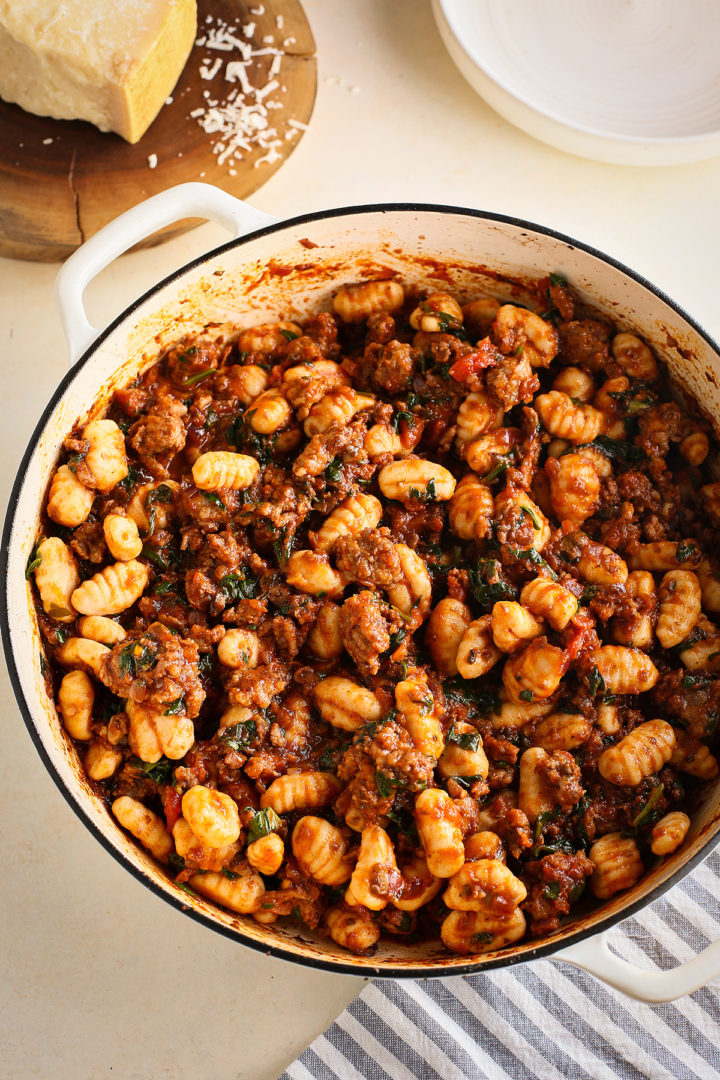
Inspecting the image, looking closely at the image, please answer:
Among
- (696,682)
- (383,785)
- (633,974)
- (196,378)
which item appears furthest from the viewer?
(196,378)

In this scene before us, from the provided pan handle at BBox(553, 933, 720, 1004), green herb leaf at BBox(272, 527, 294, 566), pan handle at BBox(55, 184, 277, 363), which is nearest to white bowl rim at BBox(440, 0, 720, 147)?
pan handle at BBox(55, 184, 277, 363)

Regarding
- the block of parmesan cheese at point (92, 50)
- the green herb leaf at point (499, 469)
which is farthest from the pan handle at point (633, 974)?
the block of parmesan cheese at point (92, 50)

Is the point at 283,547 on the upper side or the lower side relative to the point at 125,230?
lower

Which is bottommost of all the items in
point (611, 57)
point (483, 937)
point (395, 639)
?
point (483, 937)

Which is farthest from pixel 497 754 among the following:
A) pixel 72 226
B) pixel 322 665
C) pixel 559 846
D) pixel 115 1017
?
pixel 72 226

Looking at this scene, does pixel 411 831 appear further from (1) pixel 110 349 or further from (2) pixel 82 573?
(1) pixel 110 349

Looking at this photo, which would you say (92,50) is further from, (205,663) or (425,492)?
(205,663)

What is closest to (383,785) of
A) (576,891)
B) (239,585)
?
(576,891)
